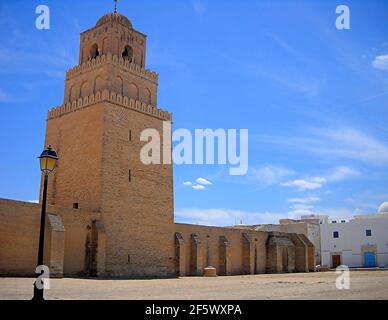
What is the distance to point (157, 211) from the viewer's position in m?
25.4

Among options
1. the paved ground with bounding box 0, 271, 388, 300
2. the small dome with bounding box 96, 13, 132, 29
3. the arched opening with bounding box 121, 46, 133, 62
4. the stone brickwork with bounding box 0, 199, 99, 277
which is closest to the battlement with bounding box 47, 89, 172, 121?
the arched opening with bounding box 121, 46, 133, 62

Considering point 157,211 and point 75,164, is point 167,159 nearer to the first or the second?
point 157,211

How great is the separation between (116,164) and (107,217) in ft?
9.38

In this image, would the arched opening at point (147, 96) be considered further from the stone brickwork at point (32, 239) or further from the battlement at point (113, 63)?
the stone brickwork at point (32, 239)

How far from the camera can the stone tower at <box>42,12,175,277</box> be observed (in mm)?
22719

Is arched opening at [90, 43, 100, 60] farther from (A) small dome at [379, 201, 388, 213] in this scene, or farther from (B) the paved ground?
(A) small dome at [379, 201, 388, 213]

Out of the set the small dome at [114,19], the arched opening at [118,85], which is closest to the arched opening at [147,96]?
the arched opening at [118,85]

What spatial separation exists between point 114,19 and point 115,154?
8029 mm

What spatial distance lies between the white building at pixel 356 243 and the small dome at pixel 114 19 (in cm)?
3265

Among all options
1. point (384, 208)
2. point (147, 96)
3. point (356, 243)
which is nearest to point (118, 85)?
point (147, 96)

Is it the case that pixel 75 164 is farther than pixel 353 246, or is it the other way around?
pixel 353 246

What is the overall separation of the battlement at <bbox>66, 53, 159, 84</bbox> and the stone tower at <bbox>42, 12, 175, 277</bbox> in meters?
0.05

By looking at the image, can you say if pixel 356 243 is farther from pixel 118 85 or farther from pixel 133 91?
pixel 118 85
